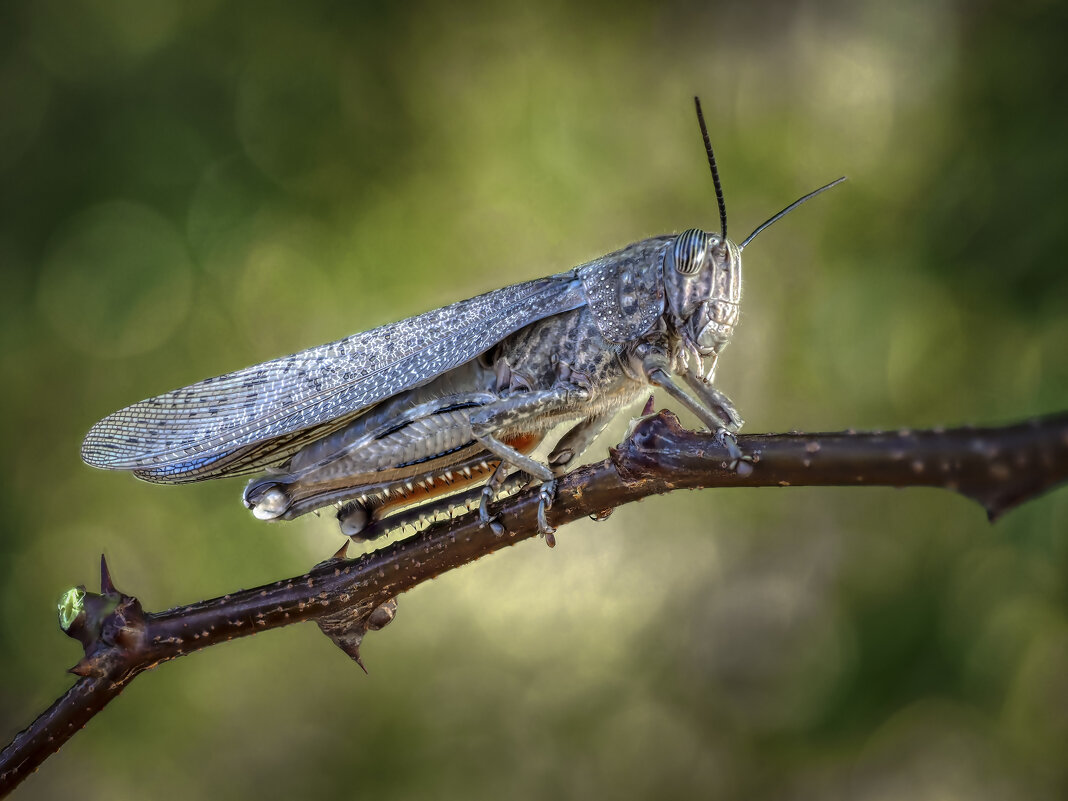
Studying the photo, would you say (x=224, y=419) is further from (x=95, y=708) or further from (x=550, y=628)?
(x=550, y=628)

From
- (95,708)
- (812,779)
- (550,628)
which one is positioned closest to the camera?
(95,708)

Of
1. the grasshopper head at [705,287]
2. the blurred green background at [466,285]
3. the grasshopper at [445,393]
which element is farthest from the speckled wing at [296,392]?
the blurred green background at [466,285]

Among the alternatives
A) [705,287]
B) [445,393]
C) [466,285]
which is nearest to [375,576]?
[445,393]

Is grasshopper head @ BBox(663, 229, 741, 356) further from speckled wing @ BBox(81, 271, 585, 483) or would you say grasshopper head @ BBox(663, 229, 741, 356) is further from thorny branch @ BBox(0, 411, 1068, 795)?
thorny branch @ BBox(0, 411, 1068, 795)

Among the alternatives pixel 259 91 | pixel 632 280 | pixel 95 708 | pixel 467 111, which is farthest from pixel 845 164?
pixel 95 708

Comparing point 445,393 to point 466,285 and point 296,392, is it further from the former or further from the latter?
point 466,285

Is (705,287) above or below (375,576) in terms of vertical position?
above

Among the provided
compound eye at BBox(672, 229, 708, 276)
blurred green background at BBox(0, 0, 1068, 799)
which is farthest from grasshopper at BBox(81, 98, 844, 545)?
blurred green background at BBox(0, 0, 1068, 799)
